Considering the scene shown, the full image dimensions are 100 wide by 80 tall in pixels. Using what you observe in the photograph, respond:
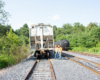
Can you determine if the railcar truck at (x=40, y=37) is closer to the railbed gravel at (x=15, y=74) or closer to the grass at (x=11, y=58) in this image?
the grass at (x=11, y=58)

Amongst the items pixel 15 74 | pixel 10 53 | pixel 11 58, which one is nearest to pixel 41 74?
pixel 15 74

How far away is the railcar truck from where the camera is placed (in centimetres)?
1164

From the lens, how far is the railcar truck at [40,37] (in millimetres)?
11641

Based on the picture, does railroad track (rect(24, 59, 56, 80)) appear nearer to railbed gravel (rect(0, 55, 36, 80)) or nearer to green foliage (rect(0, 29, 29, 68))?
railbed gravel (rect(0, 55, 36, 80))

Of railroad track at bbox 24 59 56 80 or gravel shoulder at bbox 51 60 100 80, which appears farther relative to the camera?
railroad track at bbox 24 59 56 80

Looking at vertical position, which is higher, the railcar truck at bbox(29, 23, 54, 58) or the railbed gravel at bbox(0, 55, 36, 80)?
the railcar truck at bbox(29, 23, 54, 58)

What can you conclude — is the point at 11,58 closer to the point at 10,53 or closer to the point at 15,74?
the point at 10,53

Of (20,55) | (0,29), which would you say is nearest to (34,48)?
(20,55)

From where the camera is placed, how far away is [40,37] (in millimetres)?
11719

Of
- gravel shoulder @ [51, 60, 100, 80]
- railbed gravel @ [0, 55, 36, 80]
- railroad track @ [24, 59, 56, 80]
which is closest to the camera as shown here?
gravel shoulder @ [51, 60, 100, 80]

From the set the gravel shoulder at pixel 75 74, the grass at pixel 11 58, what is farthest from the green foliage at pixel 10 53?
the gravel shoulder at pixel 75 74

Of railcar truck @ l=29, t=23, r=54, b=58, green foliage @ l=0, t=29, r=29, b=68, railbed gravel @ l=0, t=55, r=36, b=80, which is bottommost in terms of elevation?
railbed gravel @ l=0, t=55, r=36, b=80

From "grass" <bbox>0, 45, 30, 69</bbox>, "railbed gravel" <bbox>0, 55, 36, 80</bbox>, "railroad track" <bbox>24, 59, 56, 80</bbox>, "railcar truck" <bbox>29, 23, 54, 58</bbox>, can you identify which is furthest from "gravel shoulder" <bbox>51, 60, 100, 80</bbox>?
"railcar truck" <bbox>29, 23, 54, 58</bbox>

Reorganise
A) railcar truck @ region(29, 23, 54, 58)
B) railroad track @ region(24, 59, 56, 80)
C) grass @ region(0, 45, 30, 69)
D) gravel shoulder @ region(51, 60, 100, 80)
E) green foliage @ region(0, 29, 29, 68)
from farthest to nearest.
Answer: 1. railcar truck @ region(29, 23, 54, 58)
2. green foliage @ region(0, 29, 29, 68)
3. grass @ region(0, 45, 30, 69)
4. railroad track @ region(24, 59, 56, 80)
5. gravel shoulder @ region(51, 60, 100, 80)
